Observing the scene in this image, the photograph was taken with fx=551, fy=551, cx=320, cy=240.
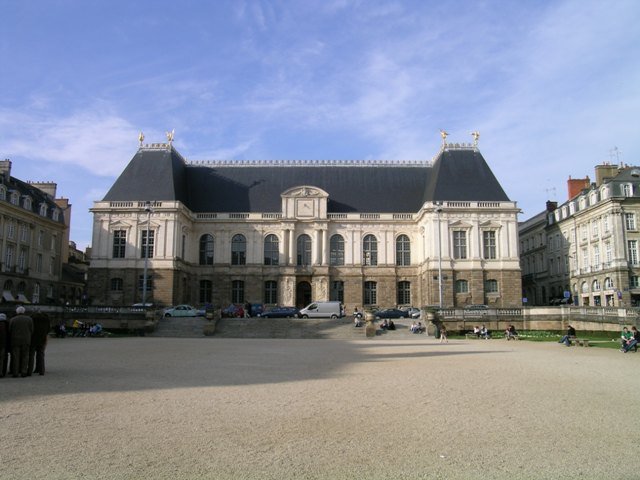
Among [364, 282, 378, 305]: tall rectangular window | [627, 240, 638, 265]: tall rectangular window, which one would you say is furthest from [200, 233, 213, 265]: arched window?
[627, 240, 638, 265]: tall rectangular window

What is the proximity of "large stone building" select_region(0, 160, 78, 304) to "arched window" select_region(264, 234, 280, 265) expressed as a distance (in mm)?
21757

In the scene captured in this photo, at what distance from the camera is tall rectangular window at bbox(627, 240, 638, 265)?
50094 mm

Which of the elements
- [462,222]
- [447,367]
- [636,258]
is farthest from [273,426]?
[636,258]

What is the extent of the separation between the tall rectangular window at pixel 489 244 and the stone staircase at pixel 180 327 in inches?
1057

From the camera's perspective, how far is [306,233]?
54.7 metres

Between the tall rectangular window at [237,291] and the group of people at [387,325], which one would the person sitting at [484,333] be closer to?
the group of people at [387,325]

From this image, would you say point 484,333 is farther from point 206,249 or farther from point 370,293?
point 206,249

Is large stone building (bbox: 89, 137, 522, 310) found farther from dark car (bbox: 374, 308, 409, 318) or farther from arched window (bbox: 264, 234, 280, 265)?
dark car (bbox: 374, 308, 409, 318)

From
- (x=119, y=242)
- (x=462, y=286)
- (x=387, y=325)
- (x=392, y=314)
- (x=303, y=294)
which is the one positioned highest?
(x=119, y=242)

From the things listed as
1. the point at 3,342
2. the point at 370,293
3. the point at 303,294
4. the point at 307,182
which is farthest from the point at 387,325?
the point at 3,342

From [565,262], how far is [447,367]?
163 ft

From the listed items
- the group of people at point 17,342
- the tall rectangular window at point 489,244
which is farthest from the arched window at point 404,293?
the group of people at point 17,342

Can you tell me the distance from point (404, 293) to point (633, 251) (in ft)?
69.2

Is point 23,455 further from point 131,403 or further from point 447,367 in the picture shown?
point 447,367
